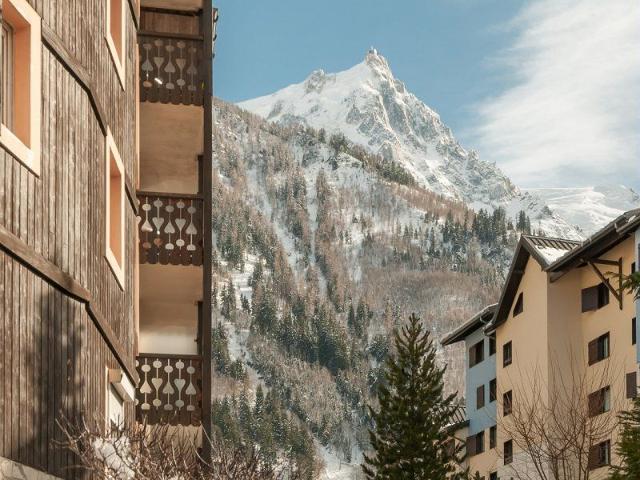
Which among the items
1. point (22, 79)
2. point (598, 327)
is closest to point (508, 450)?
point (598, 327)

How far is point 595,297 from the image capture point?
5938 cm

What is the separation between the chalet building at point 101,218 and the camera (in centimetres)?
1178

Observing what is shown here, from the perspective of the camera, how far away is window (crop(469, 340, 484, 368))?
A: 237ft

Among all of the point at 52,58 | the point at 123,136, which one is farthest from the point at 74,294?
the point at 123,136

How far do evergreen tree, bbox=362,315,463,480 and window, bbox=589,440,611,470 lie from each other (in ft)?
16.6

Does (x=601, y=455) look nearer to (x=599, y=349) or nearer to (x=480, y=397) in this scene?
(x=599, y=349)

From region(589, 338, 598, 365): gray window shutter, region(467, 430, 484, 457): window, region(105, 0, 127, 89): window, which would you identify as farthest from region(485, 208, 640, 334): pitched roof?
region(105, 0, 127, 89): window

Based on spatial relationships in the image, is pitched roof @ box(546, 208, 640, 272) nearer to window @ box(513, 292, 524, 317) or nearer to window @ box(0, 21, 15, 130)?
window @ box(513, 292, 524, 317)

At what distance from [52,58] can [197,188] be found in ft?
31.9

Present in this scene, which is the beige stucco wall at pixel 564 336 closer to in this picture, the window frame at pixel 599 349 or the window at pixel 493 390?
the window frame at pixel 599 349

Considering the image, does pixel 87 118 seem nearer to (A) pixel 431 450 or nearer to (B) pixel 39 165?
(B) pixel 39 165

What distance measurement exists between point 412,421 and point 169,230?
128 ft

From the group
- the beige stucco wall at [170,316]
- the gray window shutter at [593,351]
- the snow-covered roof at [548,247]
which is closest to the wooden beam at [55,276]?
the beige stucco wall at [170,316]

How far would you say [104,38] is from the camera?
1595cm
